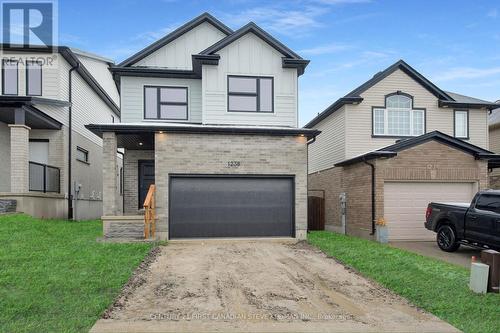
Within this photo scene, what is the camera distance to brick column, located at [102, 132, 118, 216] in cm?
1265

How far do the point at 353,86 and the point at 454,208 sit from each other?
7897 millimetres

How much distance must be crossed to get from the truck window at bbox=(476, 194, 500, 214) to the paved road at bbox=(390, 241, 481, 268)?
1.52m

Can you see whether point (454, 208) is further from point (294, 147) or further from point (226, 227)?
point (226, 227)

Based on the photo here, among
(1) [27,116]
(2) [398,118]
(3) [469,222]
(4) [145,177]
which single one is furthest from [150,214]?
(2) [398,118]

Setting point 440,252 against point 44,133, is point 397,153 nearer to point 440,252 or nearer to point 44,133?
point 440,252

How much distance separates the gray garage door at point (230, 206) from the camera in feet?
43.4

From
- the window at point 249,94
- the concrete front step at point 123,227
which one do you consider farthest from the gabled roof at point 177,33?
the concrete front step at point 123,227

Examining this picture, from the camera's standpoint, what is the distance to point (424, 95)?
58.2ft

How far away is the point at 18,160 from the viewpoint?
14250 mm

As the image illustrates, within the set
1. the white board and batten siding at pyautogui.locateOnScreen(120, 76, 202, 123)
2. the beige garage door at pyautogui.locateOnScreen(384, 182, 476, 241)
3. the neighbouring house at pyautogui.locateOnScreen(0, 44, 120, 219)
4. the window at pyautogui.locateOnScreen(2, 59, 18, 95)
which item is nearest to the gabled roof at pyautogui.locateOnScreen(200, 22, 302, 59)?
the white board and batten siding at pyautogui.locateOnScreen(120, 76, 202, 123)

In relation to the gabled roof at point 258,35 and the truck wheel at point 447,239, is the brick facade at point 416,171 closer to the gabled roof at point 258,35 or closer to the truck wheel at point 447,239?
the truck wheel at point 447,239

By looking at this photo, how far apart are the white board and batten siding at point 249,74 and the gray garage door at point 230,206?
2611 millimetres

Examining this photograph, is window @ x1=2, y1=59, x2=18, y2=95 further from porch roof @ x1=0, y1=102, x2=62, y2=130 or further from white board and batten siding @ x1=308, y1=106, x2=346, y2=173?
white board and batten siding @ x1=308, y1=106, x2=346, y2=173

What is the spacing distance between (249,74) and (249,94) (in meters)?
0.81
